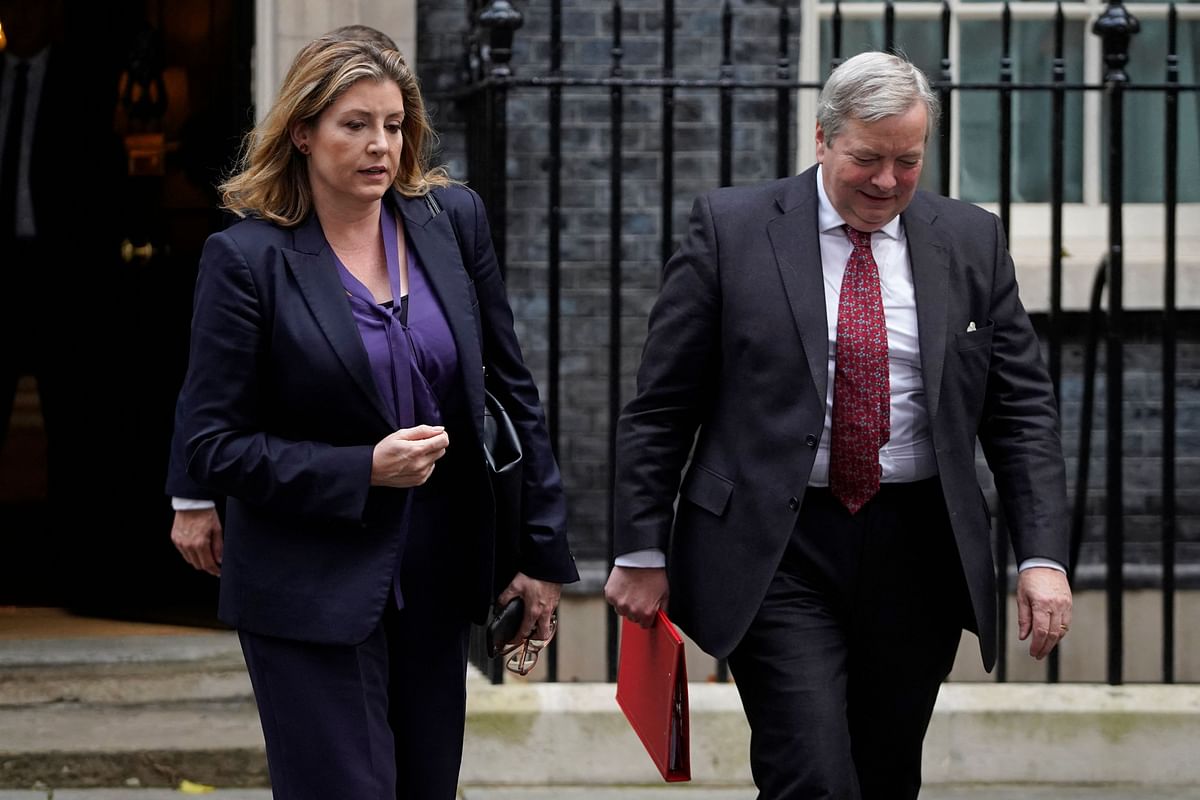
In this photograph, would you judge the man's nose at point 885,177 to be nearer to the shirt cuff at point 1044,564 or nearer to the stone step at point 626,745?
the shirt cuff at point 1044,564

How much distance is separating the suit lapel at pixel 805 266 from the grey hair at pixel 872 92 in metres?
0.19

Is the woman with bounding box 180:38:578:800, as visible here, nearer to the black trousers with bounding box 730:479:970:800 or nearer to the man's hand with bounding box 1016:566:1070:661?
the black trousers with bounding box 730:479:970:800

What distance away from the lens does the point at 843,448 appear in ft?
12.0

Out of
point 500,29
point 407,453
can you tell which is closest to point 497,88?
point 500,29

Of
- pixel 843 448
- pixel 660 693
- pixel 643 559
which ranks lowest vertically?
pixel 660 693

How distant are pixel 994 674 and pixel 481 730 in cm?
198

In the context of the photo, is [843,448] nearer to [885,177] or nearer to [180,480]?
[885,177]

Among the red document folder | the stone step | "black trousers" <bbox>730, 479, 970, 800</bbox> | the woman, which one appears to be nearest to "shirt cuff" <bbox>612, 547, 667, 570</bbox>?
the red document folder

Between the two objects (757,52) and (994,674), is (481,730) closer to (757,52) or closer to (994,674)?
(994,674)

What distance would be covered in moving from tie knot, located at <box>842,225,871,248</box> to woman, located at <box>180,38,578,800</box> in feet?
2.46

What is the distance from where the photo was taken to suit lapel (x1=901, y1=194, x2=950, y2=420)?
12.1ft

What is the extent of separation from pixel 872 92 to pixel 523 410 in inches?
35.0

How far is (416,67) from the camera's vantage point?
6.50 meters

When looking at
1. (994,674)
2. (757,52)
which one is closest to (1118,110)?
(757,52)
